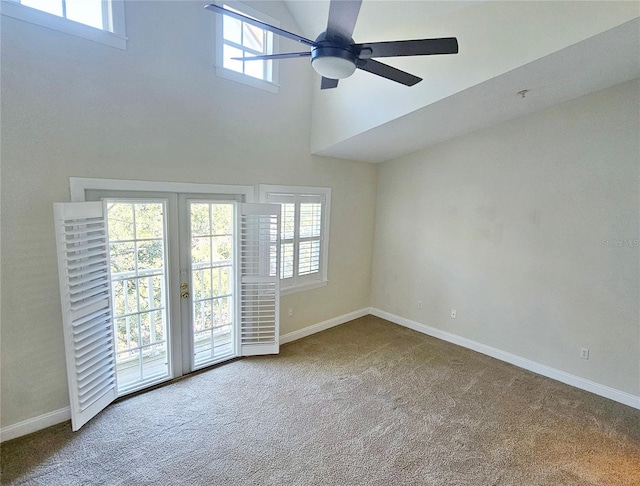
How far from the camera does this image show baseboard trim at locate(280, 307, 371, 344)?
4531 millimetres

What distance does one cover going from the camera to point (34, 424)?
270 centimetres

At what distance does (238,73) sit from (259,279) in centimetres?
232

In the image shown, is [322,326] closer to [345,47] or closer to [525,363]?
[525,363]

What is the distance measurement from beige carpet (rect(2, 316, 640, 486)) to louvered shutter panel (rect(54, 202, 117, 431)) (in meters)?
0.29

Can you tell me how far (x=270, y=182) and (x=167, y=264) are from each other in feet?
4.98

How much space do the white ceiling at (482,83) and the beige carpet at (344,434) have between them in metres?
2.86

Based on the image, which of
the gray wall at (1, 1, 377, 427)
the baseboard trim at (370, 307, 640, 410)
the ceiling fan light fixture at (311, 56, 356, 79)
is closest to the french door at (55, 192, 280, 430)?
the gray wall at (1, 1, 377, 427)

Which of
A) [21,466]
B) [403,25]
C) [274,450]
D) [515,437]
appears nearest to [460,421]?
[515,437]

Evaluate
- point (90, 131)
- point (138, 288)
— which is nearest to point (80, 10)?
point (90, 131)

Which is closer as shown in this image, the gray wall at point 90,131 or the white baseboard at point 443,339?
the gray wall at point 90,131

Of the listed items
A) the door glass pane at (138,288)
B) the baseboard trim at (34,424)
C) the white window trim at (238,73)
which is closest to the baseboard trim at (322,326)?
the door glass pane at (138,288)

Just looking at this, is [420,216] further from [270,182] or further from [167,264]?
[167,264]

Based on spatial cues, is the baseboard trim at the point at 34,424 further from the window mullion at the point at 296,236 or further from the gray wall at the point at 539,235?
the gray wall at the point at 539,235

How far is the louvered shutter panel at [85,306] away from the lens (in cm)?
254
